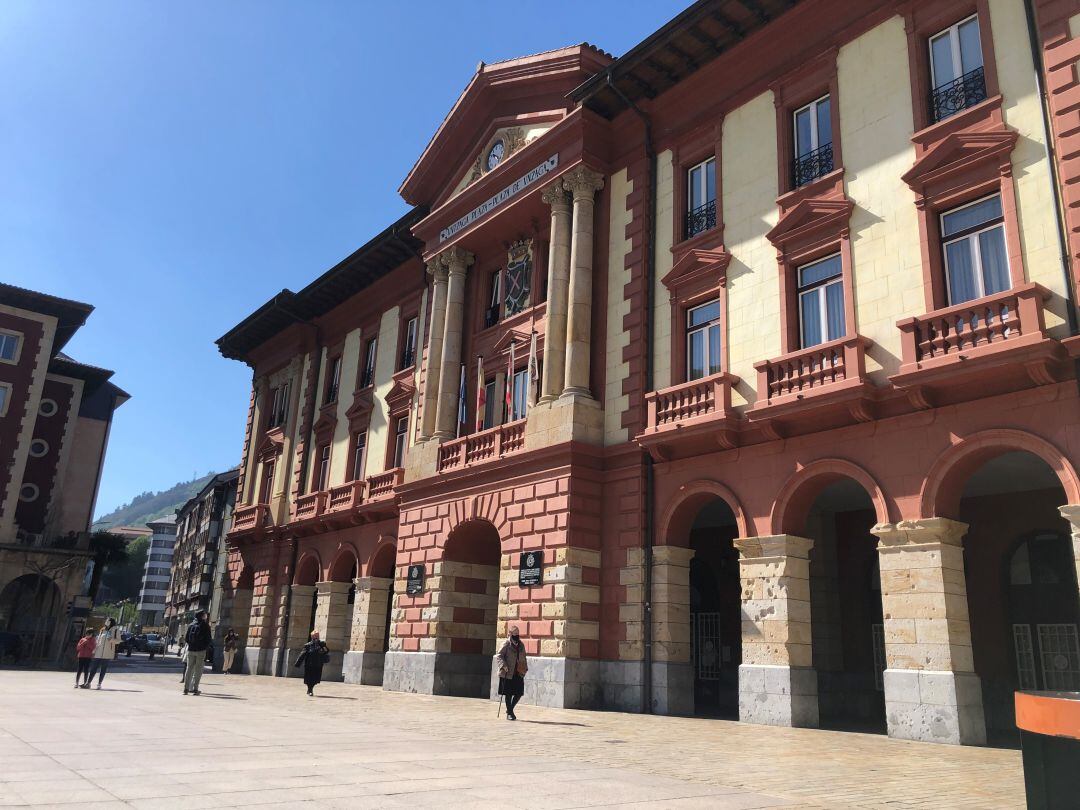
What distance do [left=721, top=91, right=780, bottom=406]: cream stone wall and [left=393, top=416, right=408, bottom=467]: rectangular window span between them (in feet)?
49.9

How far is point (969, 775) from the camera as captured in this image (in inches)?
417

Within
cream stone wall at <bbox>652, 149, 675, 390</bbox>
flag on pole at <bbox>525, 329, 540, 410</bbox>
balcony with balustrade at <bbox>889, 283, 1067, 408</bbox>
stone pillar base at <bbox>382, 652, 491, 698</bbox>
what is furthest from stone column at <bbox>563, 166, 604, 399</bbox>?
balcony with balustrade at <bbox>889, 283, 1067, 408</bbox>

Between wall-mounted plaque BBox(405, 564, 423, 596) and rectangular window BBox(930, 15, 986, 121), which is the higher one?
rectangular window BBox(930, 15, 986, 121)

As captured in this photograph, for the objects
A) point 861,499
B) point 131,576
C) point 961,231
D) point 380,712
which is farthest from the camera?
point 131,576

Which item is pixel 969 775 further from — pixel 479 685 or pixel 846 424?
pixel 479 685

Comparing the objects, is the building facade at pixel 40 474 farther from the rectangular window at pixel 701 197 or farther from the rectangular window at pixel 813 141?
the rectangular window at pixel 813 141

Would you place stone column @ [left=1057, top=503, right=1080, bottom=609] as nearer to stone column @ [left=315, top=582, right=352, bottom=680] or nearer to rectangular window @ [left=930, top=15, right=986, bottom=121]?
rectangular window @ [left=930, top=15, right=986, bottom=121]

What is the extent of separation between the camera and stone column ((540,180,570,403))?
23.2 metres

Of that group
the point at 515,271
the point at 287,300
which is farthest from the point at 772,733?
the point at 287,300

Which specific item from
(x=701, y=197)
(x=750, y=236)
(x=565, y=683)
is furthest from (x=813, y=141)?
(x=565, y=683)

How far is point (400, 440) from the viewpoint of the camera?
105 feet

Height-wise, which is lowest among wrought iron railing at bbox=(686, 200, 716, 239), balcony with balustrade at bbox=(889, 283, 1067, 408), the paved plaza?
the paved plaza

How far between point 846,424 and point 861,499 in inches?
224

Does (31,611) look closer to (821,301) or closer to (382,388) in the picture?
(382,388)
